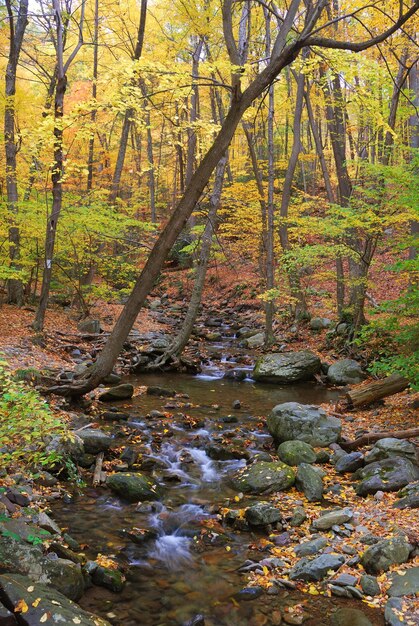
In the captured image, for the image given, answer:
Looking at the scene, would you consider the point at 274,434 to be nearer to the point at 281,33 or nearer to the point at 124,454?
the point at 124,454

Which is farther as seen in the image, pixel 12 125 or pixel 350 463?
pixel 12 125

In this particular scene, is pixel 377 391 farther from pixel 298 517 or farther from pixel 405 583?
pixel 405 583

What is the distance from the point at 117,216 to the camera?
48.9ft

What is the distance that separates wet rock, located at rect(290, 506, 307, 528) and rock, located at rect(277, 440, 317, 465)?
1.53 m

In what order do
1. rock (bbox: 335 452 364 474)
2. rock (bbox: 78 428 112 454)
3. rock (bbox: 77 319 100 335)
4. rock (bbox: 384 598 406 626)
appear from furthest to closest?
1. rock (bbox: 77 319 100 335)
2. rock (bbox: 78 428 112 454)
3. rock (bbox: 335 452 364 474)
4. rock (bbox: 384 598 406 626)

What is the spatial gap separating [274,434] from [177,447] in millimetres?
1798

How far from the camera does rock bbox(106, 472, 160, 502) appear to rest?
6348 millimetres

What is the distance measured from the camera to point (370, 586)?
4352 mm

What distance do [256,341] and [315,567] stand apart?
40.7ft

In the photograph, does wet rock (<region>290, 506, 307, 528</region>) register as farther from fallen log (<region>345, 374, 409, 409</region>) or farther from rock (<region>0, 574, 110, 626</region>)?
fallen log (<region>345, 374, 409, 409</region>)

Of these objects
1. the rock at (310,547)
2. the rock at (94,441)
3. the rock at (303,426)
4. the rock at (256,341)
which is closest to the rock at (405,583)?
the rock at (310,547)

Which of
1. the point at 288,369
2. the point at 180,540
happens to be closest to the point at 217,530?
the point at 180,540

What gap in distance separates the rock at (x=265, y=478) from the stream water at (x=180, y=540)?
0.81ft

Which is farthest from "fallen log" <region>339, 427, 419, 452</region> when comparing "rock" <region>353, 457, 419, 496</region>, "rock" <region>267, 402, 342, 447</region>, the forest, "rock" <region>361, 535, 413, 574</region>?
"rock" <region>361, 535, 413, 574</region>
